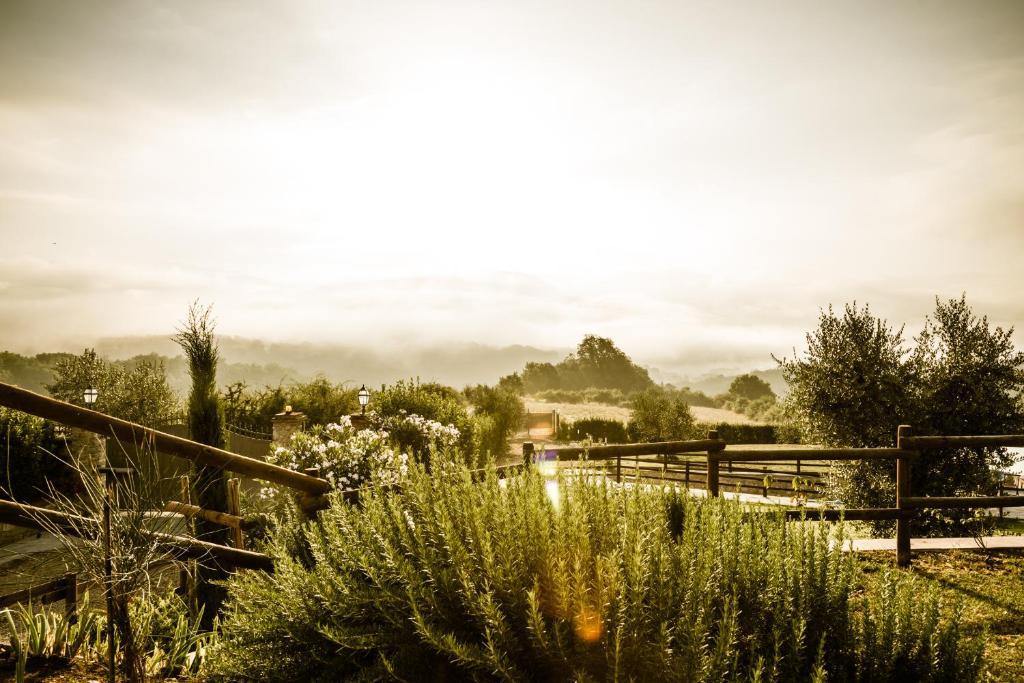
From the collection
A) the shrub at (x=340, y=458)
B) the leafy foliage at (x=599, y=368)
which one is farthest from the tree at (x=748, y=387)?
the shrub at (x=340, y=458)

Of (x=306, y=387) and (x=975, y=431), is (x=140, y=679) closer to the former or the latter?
(x=975, y=431)

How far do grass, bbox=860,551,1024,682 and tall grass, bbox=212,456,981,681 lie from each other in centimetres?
163

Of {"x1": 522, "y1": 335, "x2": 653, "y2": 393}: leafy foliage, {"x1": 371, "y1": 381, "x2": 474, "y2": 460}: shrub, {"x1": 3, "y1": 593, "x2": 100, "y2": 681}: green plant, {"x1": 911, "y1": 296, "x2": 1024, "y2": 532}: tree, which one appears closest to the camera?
{"x1": 3, "y1": 593, "x2": 100, "y2": 681}: green plant

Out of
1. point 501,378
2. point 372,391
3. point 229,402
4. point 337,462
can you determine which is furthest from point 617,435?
point 337,462

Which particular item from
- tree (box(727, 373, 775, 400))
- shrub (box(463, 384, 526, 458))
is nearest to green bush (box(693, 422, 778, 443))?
shrub (box(463, 384, 526, 458))

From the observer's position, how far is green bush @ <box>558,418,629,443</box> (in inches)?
1358

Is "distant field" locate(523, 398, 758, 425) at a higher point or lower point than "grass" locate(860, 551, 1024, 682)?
lower

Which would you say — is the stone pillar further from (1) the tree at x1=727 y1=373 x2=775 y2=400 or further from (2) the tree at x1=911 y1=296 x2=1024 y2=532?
(1) the tree at x1=727 y1=373 x2=775 y2=400

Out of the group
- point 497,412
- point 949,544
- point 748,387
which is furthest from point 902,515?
point 748,387

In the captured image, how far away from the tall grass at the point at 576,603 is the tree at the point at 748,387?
78.0 meters

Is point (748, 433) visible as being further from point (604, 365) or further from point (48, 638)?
point (604, 365)

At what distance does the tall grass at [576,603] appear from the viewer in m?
1.74

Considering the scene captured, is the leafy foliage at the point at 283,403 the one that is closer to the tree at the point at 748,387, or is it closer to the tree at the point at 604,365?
the tree at the point at 748,387

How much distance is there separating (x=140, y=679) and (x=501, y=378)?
141ft
